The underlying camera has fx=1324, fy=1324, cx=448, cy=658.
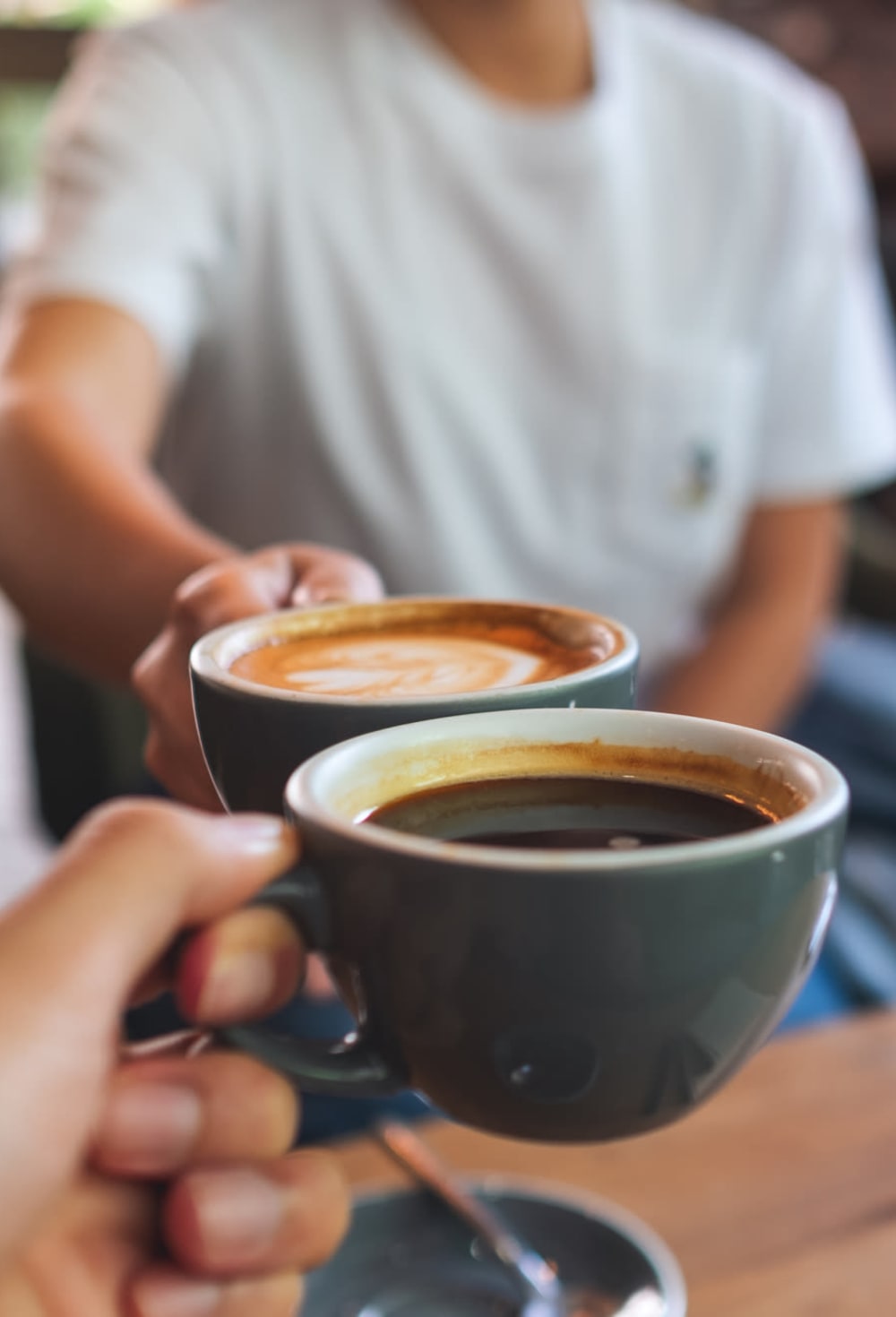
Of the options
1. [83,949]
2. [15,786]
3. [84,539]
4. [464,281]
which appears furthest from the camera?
[15,786]

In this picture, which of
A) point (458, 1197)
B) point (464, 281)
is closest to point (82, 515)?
point (458, 1197)

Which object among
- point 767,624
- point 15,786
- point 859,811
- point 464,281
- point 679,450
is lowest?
point 15,786

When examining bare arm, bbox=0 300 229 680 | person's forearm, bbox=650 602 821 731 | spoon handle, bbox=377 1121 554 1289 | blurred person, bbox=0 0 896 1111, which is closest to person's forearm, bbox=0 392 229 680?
bare arm, bbox=0 300 229 680

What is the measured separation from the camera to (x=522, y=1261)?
21.7 inches

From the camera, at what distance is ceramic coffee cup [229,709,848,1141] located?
29cm

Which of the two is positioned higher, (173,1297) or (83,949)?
(83,949)

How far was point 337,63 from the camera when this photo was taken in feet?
3.92

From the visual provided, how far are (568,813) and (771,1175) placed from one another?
1.19 ft

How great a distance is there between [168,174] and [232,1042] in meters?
0.90

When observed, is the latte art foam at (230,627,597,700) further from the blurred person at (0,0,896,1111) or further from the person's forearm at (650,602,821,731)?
the person's forearm at (650,602,821,731)

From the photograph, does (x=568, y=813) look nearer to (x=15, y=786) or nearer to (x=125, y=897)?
(x=125, y=897)

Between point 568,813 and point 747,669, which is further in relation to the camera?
point 747,669

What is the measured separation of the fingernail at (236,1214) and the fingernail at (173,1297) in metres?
0.01

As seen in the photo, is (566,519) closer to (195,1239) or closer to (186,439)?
(186,439)
